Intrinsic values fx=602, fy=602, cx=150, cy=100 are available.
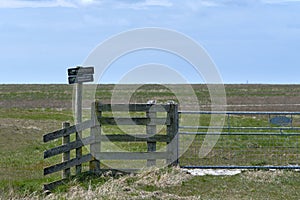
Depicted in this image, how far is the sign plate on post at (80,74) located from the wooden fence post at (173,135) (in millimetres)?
1858

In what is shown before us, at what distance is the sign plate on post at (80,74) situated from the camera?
11844 millimetres

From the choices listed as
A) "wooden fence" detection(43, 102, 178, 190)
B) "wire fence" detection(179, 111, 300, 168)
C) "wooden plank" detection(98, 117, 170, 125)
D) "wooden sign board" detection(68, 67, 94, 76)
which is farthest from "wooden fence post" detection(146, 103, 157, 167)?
"wooden sign board" detection(68, 67, 94, 76)

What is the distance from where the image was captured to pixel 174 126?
12680mm

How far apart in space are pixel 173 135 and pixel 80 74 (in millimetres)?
2341

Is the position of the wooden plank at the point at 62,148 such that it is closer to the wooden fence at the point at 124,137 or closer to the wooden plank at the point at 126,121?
the wooden fence at the point at 124,137

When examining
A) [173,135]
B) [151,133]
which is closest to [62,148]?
[151,133]

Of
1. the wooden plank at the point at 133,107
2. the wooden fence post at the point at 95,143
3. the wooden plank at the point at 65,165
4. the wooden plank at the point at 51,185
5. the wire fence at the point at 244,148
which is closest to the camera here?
the wooden plank at the point at 51,185

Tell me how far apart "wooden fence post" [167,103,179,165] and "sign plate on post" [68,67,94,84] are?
186 cm

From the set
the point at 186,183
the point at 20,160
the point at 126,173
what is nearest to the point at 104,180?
the point at 126,173

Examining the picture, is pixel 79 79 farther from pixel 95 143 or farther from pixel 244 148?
pixel 244 148

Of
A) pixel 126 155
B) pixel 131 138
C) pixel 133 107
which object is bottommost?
pixel 126 155

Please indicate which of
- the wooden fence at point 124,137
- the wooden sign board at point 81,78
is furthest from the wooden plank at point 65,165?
the wooden sign board at point 81,78

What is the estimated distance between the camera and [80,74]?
1197 cm

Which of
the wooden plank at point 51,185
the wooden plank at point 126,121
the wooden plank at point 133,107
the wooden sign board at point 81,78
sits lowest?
the wooden plank at point 51,185
